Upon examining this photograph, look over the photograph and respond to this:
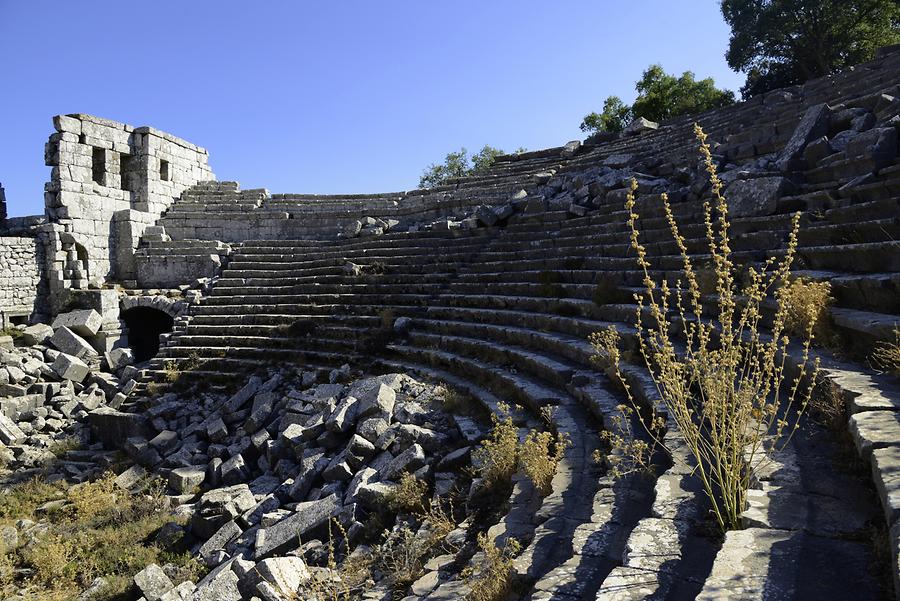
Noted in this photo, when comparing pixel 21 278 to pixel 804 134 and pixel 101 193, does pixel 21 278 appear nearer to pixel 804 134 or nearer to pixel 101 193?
pixel 101 193

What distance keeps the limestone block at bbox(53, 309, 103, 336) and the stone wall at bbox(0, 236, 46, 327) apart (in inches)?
51.9

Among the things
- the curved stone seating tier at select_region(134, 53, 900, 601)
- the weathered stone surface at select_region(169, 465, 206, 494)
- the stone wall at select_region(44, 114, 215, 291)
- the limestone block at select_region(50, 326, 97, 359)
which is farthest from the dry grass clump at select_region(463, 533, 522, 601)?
the stone wall at select_region(44, 114, 215, 291)

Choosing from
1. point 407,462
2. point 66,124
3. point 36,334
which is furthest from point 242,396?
point 66,124

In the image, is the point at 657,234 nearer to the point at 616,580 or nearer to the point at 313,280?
the point at 616,580

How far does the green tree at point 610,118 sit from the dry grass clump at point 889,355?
99.2 ft

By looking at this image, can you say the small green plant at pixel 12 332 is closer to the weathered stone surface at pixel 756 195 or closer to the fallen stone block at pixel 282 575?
the fallen stone block at pixel 282 575

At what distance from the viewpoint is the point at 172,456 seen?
10.2m

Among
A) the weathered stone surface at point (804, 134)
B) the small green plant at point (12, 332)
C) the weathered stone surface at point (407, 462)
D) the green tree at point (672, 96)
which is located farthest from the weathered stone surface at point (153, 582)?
the green tree at point (672, 96)

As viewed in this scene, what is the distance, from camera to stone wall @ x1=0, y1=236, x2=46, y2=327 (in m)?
15.4

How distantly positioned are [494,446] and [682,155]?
10492 mm

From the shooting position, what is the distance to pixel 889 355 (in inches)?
149

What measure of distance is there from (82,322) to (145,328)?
229 cm

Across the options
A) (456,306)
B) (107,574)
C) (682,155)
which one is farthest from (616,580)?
(682,155)

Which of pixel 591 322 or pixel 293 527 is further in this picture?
pixel 591 322
